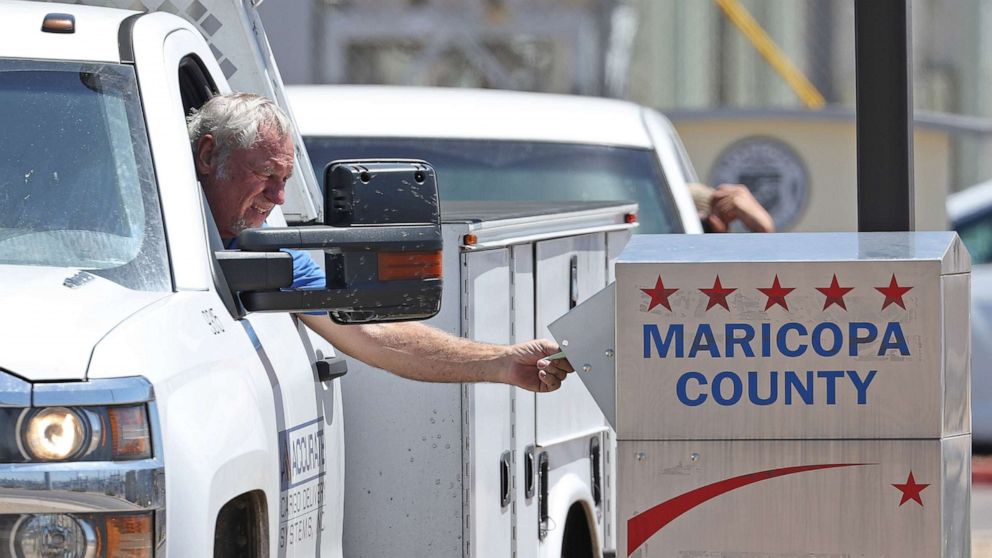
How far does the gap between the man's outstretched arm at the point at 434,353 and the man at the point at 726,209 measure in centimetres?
371

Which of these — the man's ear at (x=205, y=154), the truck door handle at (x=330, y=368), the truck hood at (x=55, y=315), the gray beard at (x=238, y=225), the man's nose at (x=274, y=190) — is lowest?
the truck door handle at (x=330, y=368)

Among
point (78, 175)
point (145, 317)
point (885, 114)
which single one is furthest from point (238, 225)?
point (885, 114)

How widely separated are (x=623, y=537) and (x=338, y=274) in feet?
2.46

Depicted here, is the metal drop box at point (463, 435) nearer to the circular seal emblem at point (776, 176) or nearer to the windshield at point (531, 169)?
the windshield at point (531, 169)

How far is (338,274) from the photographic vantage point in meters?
3.31

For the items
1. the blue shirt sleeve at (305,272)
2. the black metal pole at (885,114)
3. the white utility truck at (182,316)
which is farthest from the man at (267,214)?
the black metal pole at (885,114)

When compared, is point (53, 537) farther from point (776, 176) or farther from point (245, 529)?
point (776, 176)

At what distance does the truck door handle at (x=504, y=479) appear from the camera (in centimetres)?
451

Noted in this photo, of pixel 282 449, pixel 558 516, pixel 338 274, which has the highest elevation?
pixel 338 274

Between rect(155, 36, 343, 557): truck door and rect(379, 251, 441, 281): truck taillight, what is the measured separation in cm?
39

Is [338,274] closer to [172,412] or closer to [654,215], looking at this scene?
[172,412]

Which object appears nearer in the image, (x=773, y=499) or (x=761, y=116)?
(x=773, y=499)

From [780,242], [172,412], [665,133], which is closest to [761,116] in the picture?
[665,133]

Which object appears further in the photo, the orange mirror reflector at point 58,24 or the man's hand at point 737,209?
the man's hand at point 737,209
